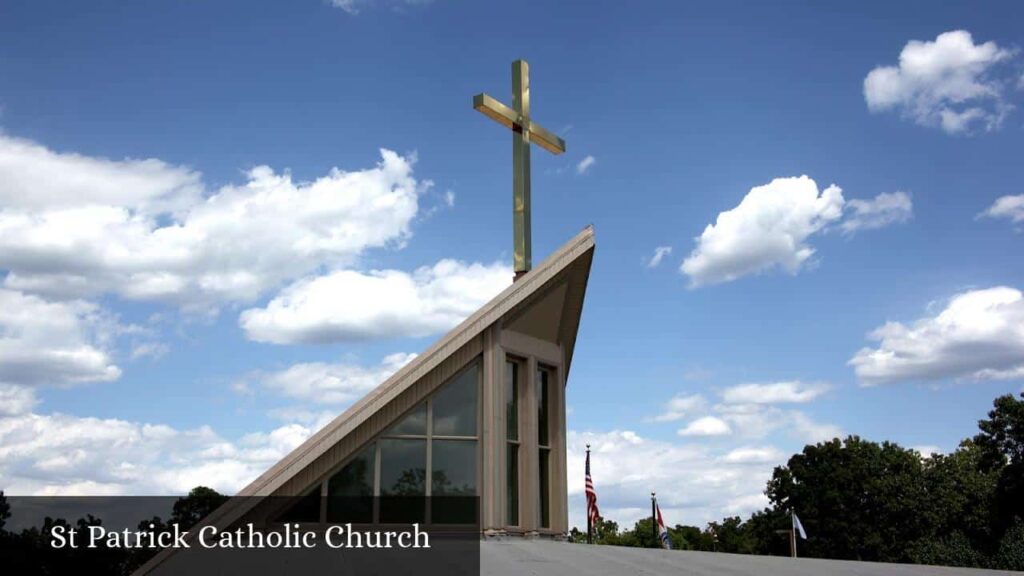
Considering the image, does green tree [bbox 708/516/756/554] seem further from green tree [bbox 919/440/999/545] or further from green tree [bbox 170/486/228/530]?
green tree [bbox 170/486/228/530]

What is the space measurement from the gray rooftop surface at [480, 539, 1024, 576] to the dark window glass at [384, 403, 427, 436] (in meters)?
2.27

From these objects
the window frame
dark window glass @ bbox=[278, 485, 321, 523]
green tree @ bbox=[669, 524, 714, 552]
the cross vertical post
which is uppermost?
the cross vertical post

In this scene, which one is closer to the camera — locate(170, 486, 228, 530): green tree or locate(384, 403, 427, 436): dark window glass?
locate(170, 486, 228, 530): green tree

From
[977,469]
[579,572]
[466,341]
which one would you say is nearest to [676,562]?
[579,572]

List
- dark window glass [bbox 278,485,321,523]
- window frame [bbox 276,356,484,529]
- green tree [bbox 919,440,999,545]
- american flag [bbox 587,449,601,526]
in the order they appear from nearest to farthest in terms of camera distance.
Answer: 1. dark window glass [bbox 278,485,321,523]
2. window frame [bbox 276,356,484,529]
3. american flag [bbox 587,449,601,526]
4. green tree [bbox 919,440,999,545]

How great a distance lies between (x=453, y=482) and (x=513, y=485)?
156 centimetres

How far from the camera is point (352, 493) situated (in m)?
15.8

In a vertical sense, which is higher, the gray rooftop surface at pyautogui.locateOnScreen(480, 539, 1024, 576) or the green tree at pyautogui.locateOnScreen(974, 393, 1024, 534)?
the green tree at pyautogui.locateOnScreen(974, 393, 1024, 534)

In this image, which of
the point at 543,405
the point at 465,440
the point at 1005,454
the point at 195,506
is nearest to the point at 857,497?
the point at 1005,454

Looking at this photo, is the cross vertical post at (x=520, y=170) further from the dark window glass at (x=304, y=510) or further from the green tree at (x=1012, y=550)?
the green tree at (x=1012, y=550)

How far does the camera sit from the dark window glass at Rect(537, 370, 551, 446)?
18.9 meters

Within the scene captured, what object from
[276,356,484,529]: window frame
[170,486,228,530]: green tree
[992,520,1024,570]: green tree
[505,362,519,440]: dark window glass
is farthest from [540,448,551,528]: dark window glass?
[992,520,1024,570]: green tree

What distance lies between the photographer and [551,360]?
19234 millimetres

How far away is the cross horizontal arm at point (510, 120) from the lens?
19609 mm
